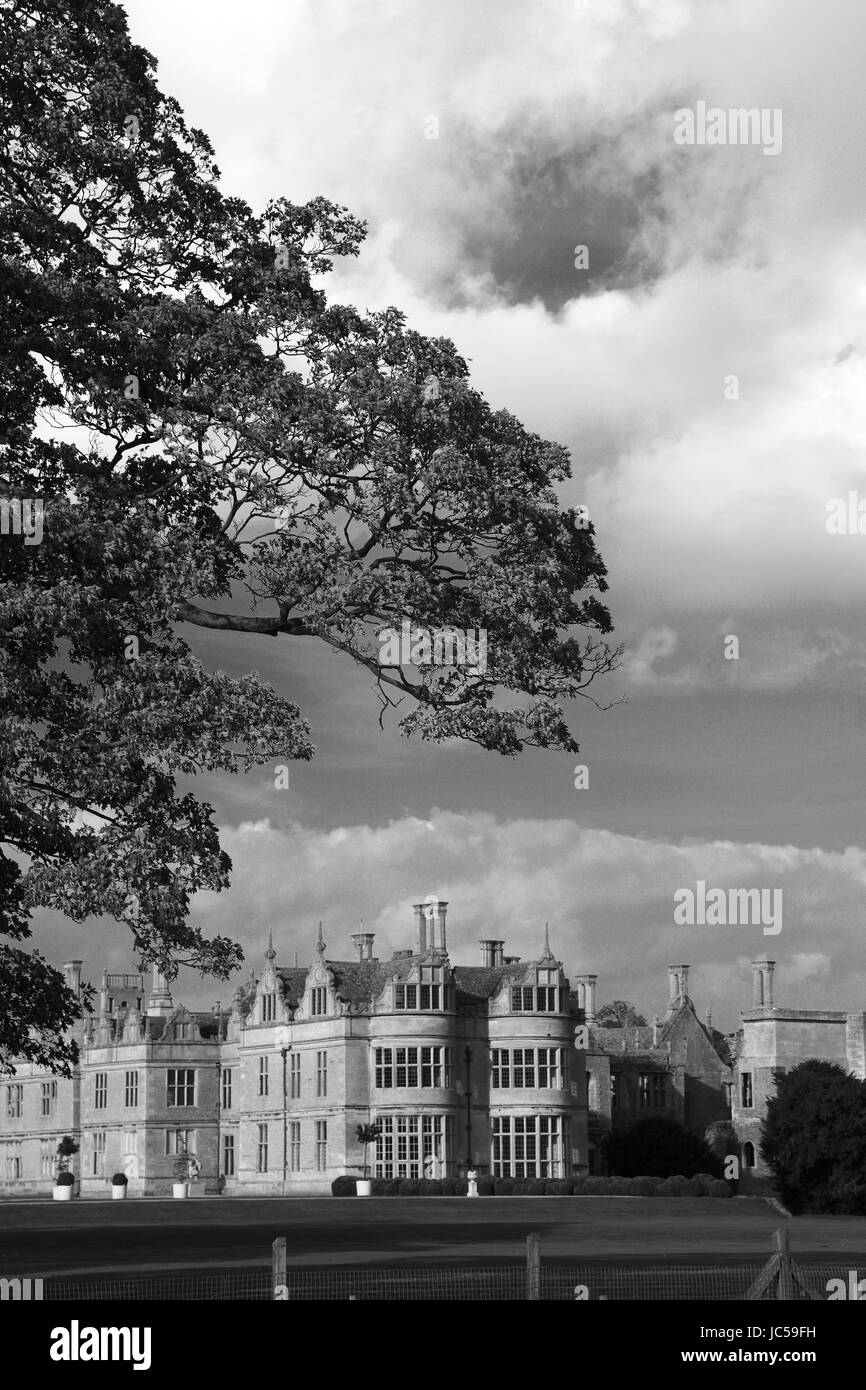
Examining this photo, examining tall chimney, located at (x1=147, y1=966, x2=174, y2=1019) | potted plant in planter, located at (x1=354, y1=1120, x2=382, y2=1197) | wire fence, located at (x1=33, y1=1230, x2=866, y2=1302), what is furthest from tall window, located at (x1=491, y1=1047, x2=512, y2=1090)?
wire fence, located at (x1=33, y1=1230, x2=866, y2=1302)

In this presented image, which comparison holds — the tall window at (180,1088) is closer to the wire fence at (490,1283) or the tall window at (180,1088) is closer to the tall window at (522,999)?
the tall window at (522,999)

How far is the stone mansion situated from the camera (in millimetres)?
69500

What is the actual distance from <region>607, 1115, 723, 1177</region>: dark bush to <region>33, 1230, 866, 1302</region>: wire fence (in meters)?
47.6

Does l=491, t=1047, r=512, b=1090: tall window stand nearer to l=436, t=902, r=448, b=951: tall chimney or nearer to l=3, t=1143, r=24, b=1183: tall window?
l=436, t=902, r=448, b=951: tall chimney

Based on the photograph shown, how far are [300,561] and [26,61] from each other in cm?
707

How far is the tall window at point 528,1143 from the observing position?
230 feet

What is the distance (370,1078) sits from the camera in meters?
70.0

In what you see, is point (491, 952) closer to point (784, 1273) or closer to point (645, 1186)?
point (645, 1186)

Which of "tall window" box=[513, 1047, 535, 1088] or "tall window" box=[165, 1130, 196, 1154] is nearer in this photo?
"tall window" box=[513, 1047, 535, 1088]

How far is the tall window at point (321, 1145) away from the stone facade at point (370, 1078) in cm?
8

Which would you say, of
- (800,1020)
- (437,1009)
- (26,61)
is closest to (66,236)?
(26,61)

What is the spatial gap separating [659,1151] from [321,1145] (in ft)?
46.4

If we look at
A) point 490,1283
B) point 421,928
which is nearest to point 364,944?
point 421,928


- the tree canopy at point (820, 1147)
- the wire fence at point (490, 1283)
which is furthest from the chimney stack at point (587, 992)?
the wire fence at point (490, 1283)
